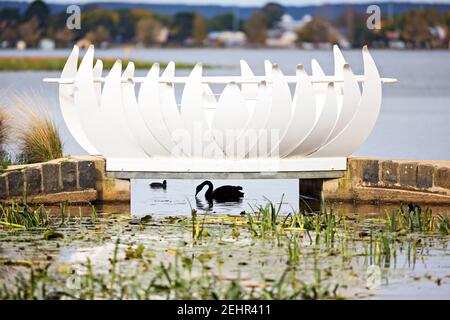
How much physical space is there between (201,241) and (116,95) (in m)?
3.76

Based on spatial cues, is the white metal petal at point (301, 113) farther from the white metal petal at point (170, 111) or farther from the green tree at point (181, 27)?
the green tree at point (181, 27)

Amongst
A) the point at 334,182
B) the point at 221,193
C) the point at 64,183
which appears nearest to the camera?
the point at 64,183

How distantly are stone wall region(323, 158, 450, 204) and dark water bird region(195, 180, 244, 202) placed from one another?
4.79ft

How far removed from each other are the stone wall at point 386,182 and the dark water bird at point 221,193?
4.79 feet

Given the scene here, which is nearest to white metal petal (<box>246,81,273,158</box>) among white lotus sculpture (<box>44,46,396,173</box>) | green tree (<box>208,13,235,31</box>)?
white lotus sculpture (<box>44,46,396,173</box>)

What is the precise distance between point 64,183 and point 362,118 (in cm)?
379

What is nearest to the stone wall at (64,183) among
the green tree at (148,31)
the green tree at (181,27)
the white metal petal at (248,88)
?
the white metal petal at (248,88)

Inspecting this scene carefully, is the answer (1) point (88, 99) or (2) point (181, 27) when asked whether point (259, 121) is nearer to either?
(1) point (88, 99)

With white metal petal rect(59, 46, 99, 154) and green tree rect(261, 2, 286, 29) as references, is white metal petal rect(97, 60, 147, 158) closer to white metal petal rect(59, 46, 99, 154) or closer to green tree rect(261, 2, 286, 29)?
white metal petal rect(59, 46, 99, 154)

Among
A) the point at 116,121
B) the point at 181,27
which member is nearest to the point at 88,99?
the point at 116,121

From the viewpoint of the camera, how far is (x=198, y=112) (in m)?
19.8

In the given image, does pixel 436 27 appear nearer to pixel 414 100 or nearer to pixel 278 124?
pixel 414 100

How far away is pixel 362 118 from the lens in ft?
66.8
